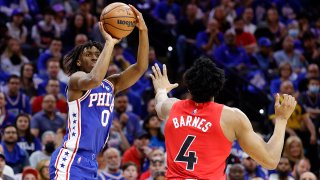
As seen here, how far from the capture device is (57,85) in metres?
12.6

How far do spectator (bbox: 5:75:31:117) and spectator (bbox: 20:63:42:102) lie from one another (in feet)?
1.40

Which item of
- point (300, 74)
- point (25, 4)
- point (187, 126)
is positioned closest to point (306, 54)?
point (300, 74)

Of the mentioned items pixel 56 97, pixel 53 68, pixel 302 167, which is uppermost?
pixel 53 68

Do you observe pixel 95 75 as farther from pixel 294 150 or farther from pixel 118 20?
pixel 294 150

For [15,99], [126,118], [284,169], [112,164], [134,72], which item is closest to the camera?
[134,72]

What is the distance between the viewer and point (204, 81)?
5477 millimetres

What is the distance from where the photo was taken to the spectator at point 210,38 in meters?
15.9

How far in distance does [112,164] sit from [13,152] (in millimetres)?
1431

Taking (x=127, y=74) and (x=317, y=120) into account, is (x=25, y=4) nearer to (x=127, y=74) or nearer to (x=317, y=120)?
(x=317, y=120)

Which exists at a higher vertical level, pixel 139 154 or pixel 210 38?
pixel 210 38

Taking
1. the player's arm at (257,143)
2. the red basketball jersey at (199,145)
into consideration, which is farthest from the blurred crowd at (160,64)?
the player's arm at (257,143)

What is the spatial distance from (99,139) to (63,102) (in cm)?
632

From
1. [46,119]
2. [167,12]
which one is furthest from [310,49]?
[46,119]

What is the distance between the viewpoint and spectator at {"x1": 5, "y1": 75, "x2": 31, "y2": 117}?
12297 mm
